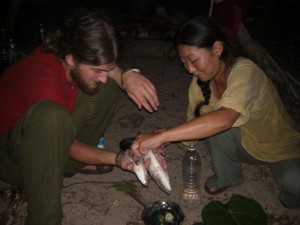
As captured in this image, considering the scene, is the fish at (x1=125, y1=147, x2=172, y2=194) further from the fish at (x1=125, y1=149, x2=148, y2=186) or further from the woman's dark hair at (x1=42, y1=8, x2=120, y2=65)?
the woman's dark hair at (x1=42, y1=8, x2=120, y2=65)

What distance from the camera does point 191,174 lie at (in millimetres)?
2893

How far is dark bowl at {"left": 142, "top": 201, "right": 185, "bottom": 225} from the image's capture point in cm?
233

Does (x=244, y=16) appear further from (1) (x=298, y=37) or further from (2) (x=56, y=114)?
(2) (x=56, y=114)

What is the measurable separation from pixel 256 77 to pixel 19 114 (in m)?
1.73

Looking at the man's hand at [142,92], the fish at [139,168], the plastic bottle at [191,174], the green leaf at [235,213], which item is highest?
the man's hand at [142,92]

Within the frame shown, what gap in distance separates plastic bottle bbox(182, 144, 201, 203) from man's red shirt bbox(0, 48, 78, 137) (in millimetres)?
1269

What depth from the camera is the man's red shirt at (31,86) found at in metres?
1.92

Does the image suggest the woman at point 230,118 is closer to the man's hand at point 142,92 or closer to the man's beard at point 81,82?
the man's hand at point 142,92

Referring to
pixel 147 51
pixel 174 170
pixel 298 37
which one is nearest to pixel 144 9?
pixel 147 51

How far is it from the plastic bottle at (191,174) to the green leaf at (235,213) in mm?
301

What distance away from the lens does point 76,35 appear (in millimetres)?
2055

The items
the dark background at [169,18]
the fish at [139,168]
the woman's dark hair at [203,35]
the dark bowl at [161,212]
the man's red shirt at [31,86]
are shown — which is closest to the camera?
the man's red shirt at [31,86]

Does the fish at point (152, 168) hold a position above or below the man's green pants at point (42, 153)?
below

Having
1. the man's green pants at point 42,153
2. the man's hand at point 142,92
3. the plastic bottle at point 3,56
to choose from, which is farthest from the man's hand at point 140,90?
the plastic bottle at point 3,56
